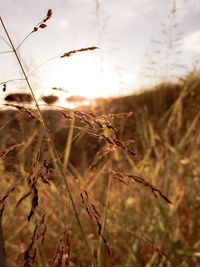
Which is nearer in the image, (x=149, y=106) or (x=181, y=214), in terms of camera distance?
(x=181, y=214)

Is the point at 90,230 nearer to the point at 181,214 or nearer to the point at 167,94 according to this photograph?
the point at 181,214

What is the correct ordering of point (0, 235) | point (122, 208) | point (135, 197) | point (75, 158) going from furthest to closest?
point (75, 158)
point (135, 197)
point (122, 208)
point (0, 235)

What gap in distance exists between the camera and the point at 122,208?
6.27 ft

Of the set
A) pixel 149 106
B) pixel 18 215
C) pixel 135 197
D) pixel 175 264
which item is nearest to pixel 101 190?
pixel 135 197

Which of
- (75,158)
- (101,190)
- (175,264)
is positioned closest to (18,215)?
(101,190)

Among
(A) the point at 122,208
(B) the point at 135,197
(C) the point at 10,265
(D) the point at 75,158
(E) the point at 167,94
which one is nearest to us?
(C) the point at 10,265

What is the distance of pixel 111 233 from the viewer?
171cm

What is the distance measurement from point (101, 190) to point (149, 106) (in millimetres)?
5093

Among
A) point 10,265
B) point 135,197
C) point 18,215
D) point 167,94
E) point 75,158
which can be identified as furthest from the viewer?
point 167,94

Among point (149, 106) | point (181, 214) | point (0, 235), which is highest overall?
point (149, 106)

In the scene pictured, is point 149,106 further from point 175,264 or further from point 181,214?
point 175,264

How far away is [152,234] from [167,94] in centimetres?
594

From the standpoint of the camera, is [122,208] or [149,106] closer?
[122,208]

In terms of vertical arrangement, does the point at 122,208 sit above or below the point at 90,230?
above
